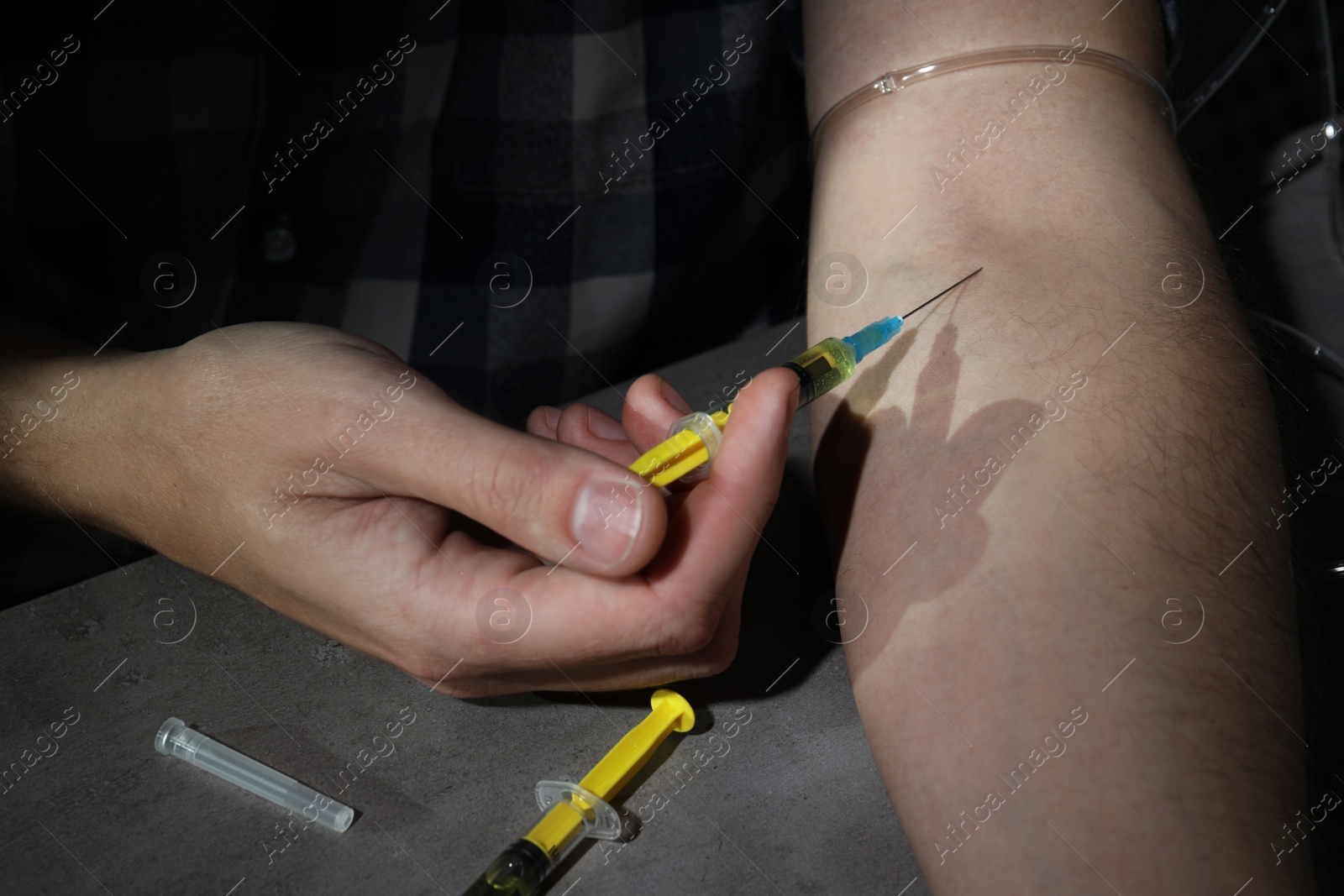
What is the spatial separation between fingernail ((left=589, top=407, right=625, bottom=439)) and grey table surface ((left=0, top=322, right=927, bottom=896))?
0.61 feet

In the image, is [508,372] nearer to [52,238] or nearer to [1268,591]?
[52,238]

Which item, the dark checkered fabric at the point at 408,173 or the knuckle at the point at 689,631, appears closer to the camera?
the knuckle at the point at 689,631

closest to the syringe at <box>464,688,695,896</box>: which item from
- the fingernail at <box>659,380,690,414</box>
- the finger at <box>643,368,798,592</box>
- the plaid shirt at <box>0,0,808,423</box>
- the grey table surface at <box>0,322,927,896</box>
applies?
the grey table surface at <box>0,322,927,896</box>

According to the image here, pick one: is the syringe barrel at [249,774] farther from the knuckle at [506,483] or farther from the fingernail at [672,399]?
the fingernail at [672,399]

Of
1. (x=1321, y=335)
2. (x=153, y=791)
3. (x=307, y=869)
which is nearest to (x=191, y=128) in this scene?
(x=153, y=791)

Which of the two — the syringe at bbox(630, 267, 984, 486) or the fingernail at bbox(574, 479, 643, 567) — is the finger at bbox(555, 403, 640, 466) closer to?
the syringe at bbox(630, 267, 984, 486)

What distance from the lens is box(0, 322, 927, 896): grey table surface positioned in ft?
2.04

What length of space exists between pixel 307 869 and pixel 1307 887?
25.8 inches

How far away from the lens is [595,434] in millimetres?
833

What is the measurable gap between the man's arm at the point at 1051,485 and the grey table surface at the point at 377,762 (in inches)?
2.5

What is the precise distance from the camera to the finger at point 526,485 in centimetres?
57

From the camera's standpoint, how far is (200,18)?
1040 mm

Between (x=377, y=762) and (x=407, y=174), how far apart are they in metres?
0.80

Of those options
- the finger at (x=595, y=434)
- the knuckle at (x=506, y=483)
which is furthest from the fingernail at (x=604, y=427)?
the knuckle at (x=506, y=483)
